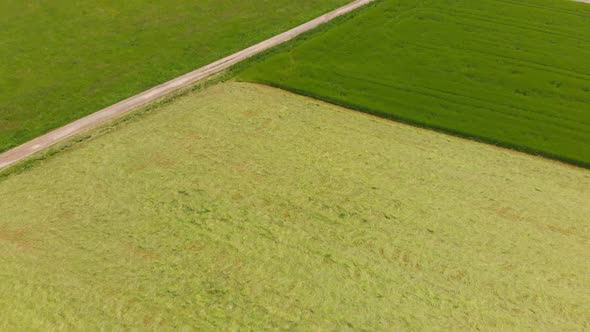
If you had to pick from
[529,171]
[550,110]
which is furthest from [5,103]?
[550,110]

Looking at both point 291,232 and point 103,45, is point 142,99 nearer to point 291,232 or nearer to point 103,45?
point 103,45

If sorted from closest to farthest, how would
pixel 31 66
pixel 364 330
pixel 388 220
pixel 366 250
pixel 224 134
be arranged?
pixel 364 330 < pixel 366 250 < pixel 388 220 < pixel 224 134 < pixel 31 66

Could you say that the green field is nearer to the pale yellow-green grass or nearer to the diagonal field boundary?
the diagonal field boundary

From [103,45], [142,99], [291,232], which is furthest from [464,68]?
[103,45]

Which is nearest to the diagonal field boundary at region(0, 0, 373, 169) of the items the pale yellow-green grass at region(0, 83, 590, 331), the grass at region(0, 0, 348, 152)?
the grass at region(0, 0, 348, 152)

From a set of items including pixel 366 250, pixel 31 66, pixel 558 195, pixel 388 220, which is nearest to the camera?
pixel 366 250

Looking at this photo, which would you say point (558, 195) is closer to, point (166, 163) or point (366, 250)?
point (366, 250)
